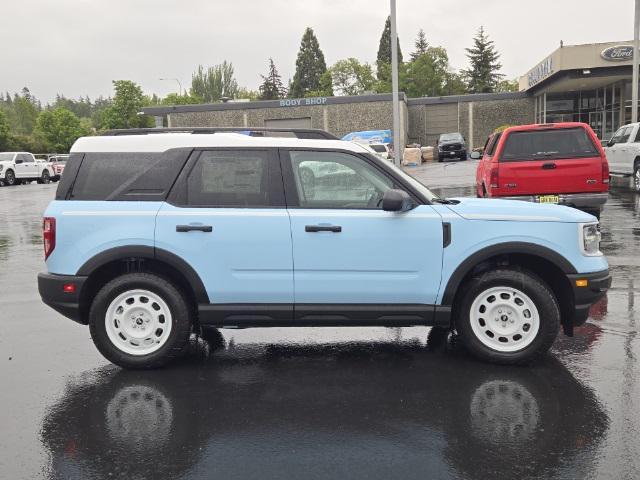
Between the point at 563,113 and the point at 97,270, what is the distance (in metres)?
43.4

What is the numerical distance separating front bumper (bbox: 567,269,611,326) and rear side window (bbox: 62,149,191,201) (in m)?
3.25

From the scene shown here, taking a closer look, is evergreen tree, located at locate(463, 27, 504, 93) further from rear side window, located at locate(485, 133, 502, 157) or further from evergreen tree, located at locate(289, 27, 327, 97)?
rear side window, located at locate(485, 133, 502, 157)

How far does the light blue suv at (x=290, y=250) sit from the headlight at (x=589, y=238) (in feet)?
0.06

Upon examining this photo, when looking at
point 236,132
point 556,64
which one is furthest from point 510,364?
point 556,64

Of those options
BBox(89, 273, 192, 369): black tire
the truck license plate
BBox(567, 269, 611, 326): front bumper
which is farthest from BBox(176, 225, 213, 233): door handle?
the truck license plate

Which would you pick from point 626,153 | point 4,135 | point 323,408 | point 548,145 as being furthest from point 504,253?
point 4,135

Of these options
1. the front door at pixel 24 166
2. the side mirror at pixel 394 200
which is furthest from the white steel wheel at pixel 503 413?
the front door at pixel 24 166

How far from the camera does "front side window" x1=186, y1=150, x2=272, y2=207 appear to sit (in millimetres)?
5098

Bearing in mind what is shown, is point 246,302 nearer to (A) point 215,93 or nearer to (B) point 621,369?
(B) point 621,369

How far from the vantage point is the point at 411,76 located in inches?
3209

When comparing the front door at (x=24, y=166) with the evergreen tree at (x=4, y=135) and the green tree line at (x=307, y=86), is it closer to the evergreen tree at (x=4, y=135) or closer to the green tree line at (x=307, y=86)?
the green tree line at (x=307, y=86)

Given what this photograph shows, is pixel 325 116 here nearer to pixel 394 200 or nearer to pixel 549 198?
pixel 549 198

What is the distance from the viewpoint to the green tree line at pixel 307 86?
72875 mm

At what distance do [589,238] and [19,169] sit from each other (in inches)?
1532
